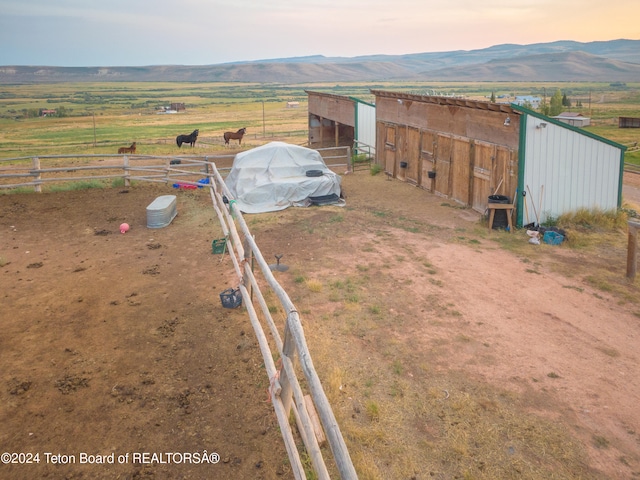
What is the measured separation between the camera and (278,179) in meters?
16.5

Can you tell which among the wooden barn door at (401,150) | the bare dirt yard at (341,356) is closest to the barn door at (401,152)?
the wooden barn door at (401,150)

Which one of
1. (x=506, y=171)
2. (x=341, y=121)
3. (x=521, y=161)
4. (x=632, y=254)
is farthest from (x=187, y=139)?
(x=632, y=254)

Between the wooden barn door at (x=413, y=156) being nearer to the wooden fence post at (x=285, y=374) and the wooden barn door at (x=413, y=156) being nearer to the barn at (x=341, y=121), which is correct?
the barn at (x=341, y=121)

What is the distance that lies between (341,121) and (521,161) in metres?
15.2

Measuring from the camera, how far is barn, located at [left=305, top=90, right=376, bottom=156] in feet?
80.7

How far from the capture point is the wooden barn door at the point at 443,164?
17.1 m

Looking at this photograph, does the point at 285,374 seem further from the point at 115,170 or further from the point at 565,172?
the point at 115,170

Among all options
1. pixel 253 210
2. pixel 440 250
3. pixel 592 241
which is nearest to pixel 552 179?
pixel 592 241

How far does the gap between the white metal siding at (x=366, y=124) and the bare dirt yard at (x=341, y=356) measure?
502 inches

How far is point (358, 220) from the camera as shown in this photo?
14.1 metres

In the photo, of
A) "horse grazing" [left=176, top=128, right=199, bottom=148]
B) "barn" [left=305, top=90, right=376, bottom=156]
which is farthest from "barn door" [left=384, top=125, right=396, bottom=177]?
"horse grazing" [left=176, top=128, right=199, bottom=148]

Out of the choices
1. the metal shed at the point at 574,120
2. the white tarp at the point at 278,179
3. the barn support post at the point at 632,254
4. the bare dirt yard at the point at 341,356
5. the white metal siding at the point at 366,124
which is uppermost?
the metal shed at the point at 574,120

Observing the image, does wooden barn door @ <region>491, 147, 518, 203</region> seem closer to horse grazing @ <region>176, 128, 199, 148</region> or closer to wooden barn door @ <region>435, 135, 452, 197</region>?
wooden barn door @ <region>435, 135, 452, 197</region>

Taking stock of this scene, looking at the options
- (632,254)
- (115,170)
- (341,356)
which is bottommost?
(341,356)
